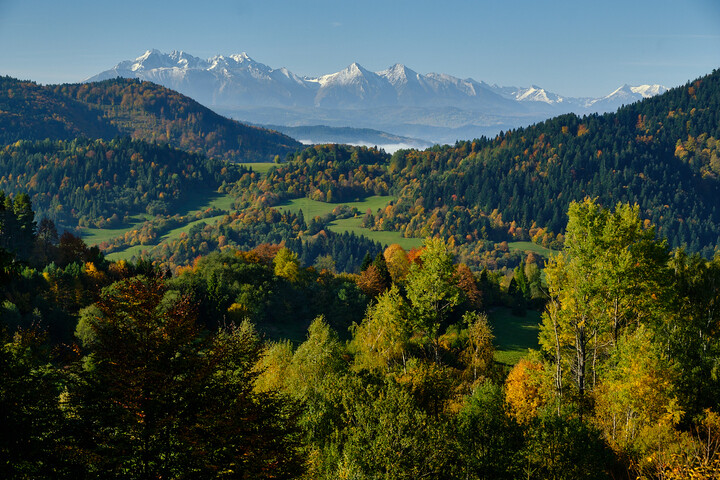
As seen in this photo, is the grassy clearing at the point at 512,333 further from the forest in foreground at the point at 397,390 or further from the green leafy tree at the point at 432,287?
the green leafy tree at the point at 432,287

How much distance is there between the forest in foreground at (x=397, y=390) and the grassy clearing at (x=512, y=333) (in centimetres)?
759

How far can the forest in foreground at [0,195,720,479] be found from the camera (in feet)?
55.7

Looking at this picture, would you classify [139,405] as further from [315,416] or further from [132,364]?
[315,416]

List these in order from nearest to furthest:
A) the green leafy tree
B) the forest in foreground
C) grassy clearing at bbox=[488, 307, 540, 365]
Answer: the forest in foreground → the green leafy tree → grassy clearing at bbox=[488, 307, 540, 365]

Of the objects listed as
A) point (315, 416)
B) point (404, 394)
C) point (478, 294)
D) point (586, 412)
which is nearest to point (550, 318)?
point (586, 412)

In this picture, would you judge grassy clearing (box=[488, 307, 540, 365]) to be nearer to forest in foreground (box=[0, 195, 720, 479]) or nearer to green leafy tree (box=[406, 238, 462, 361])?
forest in foreground (box=[0, 195, 720, 479])

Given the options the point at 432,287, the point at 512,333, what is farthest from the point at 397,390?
the point at 512,333

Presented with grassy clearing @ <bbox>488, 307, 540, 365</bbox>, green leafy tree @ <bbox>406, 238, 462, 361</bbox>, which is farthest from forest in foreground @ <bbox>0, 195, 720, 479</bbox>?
grassy clearing @ <bbox>488, 307, 540, 365</bbox>

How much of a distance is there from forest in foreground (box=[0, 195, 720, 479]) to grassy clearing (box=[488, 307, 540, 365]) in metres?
7.59

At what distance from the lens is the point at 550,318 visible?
120 ft

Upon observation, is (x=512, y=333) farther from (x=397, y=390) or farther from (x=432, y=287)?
(x=397, y=390)

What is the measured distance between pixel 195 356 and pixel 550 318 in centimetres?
2592

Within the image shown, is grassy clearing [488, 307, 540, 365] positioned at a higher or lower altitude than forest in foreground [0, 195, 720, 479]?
lower

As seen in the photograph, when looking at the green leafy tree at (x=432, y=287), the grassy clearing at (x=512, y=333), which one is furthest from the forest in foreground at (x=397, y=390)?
the grassy clearing at (x=512, y=333)
